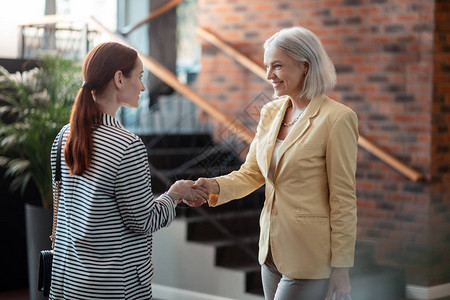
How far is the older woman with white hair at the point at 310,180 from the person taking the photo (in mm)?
2354

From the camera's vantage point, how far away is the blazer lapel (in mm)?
2406

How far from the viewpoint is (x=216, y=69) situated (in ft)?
21.7

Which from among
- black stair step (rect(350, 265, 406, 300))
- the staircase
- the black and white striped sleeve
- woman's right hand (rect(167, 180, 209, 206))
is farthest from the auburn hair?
black stair step (rect(350, 265, 406, 300))

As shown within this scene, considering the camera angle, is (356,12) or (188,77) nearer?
(356,12)

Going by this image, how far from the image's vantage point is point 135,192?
2189 millimetres

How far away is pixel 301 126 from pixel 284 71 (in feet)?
0.66

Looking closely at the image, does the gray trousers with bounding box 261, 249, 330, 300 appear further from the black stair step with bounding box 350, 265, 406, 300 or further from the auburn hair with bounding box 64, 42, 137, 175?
the black stair step with bounding box 350, 265, 406, 300

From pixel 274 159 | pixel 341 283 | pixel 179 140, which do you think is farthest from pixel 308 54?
pixel 179 140

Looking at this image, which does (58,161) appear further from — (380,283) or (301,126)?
(380,283)

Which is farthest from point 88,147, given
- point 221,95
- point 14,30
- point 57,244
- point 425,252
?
point 14,30

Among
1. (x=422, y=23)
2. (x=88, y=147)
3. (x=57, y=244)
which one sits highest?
(x=422, y=23)

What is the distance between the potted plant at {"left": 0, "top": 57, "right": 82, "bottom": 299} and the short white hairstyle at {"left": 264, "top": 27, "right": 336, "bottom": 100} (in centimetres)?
283

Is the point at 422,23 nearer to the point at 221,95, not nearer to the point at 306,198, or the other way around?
the point at 221,95

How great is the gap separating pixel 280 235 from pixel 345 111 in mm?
496
